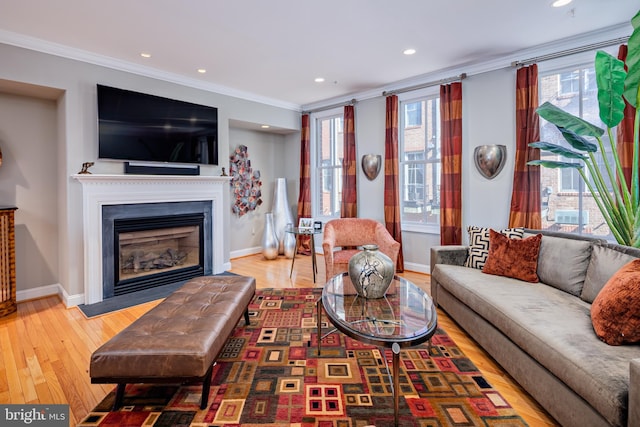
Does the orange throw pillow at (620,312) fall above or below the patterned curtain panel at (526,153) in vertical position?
below

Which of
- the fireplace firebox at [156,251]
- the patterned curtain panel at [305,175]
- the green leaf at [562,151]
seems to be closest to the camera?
the green leaf at [562,151]

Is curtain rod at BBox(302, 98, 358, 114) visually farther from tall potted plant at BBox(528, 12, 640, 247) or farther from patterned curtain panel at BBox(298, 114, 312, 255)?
tall potted plant at BBox(528, 12, 640, 247)

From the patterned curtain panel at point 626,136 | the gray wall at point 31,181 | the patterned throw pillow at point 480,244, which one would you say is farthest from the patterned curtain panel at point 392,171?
the gray wall at point 31,181

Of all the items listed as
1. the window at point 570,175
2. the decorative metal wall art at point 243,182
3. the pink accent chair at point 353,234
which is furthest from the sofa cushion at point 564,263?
the decorative metal wall art at point 243,182

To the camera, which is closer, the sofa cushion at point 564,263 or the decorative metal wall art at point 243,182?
the sofa cushion at point 564,263

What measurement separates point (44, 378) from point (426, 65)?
14.6 ft

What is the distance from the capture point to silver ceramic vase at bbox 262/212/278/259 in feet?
17.0

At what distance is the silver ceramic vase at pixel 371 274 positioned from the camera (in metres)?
2.13

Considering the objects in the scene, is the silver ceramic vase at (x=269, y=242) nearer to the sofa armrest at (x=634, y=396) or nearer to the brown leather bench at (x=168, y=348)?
the brown leather bench at (x=168, y=348)

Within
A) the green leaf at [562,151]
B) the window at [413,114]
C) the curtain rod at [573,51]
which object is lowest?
the green leaf at [562,151]

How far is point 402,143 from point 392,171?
1.48 ft

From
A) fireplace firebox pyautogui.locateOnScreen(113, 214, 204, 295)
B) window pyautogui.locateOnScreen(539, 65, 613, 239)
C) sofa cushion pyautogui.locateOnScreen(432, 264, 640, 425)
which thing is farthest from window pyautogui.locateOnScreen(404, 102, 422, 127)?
fireplace firebox pyautogui.locateOnScreen(113, 214, 204, 295)

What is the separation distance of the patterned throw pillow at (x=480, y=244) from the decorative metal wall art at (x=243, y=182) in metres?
3.67

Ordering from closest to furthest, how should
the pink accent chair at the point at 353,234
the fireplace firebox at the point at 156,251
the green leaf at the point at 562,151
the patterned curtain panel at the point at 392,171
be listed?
1. the green leaf at the point at 562,151
2. the fireplace firebox at the point at 156,251
3. the pink accent chair at the point at 353,234
4. the patterned curtain panel at the point at 392,171
